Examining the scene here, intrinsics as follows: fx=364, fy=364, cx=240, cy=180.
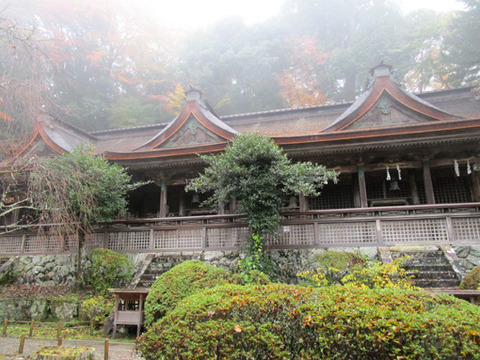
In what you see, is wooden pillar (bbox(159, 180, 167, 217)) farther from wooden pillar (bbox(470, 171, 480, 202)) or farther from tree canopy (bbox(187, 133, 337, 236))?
wooden pillar (bbox(470, 171, 480, 202))

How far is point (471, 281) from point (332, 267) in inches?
119

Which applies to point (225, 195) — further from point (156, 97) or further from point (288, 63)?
point (288, 63)

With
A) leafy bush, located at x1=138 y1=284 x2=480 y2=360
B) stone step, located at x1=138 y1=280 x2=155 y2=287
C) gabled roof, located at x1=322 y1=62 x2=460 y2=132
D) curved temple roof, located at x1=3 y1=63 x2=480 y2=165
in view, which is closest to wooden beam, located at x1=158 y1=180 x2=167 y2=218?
curved temple roof, located at x1=3 y1=63 x2=480 y2=165

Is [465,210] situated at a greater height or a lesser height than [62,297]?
greater

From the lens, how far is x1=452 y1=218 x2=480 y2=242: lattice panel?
10.1m

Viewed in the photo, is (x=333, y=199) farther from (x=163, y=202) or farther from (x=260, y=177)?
(x=163, y=202)

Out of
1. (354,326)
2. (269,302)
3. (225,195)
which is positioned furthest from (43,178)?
(354,326)

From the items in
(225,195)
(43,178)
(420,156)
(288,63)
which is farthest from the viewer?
(288,63)

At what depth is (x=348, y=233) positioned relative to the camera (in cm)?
1096

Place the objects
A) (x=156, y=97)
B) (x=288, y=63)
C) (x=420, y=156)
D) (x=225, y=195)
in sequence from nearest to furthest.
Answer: (x=225, y=195) → (x=420, y=156) → (x=156, y=97) → (x=288, y=63)

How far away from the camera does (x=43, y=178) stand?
9133mm

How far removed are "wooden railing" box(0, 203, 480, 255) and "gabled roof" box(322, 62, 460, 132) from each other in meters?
3.53

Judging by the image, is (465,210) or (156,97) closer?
(465,210)

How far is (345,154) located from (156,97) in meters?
23.0
